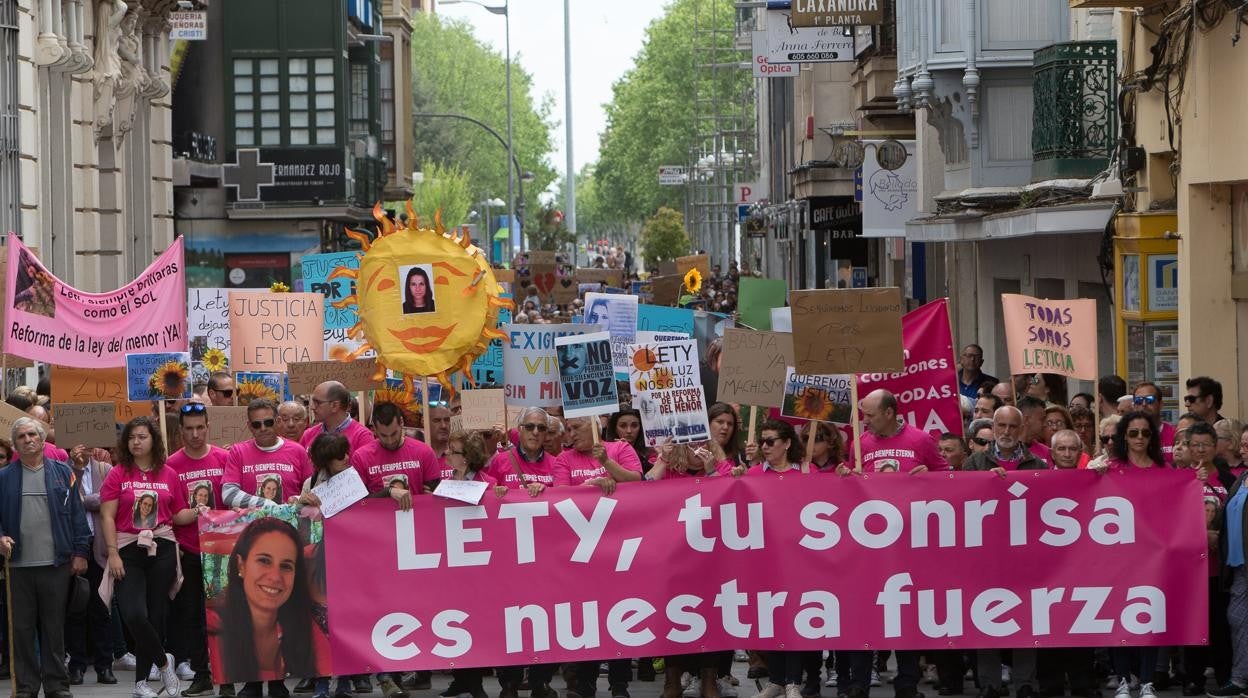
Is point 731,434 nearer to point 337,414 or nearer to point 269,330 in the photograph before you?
point 337,414

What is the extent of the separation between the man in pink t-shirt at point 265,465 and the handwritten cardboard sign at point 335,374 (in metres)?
1.96

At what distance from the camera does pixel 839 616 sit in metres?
11.1

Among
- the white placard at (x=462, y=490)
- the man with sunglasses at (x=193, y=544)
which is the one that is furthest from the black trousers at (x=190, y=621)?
the white placard at (x=462, y=490)

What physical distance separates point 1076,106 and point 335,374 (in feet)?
28.1

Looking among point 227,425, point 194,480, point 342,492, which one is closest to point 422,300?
point 194,480

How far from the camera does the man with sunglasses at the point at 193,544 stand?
38.0ft

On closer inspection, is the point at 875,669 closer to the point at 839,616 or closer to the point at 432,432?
the point at 839,616

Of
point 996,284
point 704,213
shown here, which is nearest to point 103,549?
point 996,284

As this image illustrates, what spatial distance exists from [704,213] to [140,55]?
210 ft

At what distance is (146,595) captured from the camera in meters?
11.6

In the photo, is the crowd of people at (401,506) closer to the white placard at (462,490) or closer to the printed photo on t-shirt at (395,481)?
the printed photo on t-shirt at (395,481)

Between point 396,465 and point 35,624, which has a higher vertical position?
point 396,465

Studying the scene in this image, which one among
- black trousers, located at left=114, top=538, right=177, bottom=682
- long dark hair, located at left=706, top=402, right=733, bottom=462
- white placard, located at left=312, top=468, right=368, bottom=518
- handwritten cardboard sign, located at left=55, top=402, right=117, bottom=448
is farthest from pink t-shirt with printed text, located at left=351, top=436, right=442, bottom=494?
handwritten cardboard sign, located at left=55, top=402, right=117, bottom=448

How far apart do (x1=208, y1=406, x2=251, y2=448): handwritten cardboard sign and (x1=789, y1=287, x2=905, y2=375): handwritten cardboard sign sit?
4.73m
